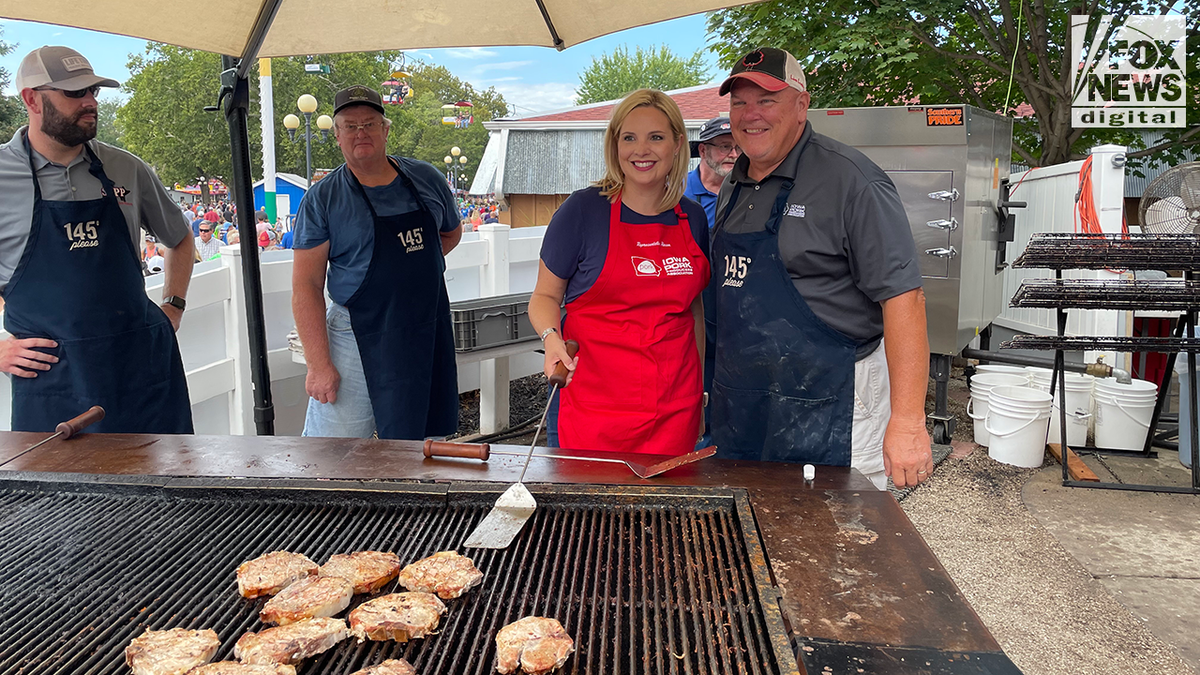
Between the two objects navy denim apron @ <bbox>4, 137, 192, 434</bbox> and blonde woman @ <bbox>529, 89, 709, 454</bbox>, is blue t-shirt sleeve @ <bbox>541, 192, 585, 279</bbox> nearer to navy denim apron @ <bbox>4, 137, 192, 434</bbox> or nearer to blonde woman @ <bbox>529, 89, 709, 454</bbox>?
blonde woman @ <bbox>529, 89, 709, 454</bbox>

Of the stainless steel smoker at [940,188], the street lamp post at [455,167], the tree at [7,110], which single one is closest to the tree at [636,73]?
the street lamp post at [455,167]

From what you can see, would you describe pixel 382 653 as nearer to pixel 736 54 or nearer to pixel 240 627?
pixel 240 627

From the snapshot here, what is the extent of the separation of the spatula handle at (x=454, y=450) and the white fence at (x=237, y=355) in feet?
5.48

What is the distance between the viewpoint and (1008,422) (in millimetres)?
5352

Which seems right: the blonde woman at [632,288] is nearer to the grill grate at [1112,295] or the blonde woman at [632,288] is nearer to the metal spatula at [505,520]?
the metal spatula at [505,520]

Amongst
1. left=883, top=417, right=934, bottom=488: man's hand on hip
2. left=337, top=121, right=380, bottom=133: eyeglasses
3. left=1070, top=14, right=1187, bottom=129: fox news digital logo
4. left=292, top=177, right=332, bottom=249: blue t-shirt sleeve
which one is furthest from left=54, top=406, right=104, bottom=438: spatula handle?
left=1070, top=14, right=1187, bottom=129: fox news digital logo

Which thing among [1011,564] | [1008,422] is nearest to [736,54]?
[1008,422]

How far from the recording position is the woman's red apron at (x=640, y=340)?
108 inches

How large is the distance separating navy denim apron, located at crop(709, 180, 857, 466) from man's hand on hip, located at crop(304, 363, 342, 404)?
186 centimetres

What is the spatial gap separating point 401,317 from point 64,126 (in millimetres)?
1432

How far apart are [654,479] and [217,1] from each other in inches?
86.1

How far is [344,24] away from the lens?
9.53ft

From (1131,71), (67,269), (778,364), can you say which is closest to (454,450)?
(778,364)

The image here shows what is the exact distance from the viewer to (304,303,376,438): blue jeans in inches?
138
